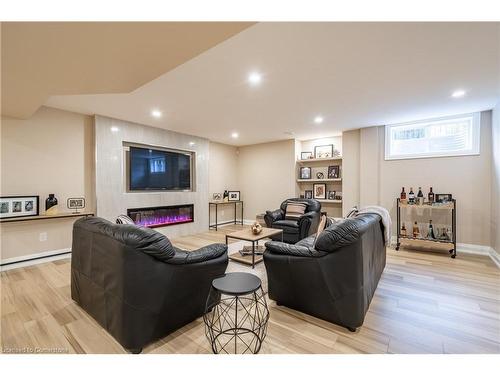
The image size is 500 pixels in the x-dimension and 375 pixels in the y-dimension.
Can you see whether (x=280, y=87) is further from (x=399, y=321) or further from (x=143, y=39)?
(x=399, y=321)

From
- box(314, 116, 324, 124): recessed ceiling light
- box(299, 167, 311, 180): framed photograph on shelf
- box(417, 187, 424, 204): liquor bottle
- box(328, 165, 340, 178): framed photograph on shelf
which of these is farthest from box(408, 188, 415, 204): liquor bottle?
box(299, 167, 311, 180): framed photograph on shelf

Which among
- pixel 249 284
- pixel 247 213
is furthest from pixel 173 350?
pixel 247 213

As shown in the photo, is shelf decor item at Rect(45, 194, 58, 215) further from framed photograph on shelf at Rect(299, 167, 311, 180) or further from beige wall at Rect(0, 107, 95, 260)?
framed photograph on shelf at Rect(299, 167, 311, 180)

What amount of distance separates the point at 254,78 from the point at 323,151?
3834 millimetres

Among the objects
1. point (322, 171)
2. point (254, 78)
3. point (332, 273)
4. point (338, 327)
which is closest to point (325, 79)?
point (254, 78)

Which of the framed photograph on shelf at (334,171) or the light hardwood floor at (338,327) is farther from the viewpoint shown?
the framed photograph on shelf at (334,171)

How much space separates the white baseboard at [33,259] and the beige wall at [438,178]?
556 centimetres

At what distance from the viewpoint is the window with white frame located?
4.02 metres

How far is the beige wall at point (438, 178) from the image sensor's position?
12.8ft

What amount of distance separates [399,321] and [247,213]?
5324 mm

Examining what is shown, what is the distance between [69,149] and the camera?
3.86 m

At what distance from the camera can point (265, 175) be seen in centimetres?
672

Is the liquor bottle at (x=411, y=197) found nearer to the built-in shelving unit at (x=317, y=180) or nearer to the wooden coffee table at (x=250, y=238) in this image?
the built-in shelving unit at (x=317, y=180)

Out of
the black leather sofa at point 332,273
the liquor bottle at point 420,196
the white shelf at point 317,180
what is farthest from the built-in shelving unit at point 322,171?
the black leather sofa at point 332,273
